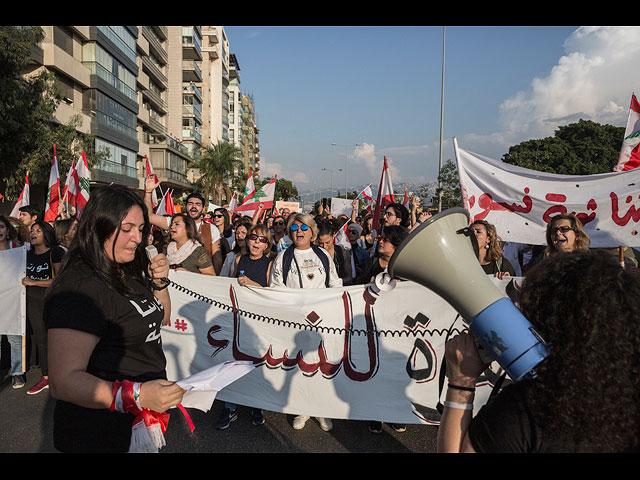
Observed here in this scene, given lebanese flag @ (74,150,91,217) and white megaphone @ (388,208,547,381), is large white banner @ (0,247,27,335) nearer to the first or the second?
lebanese flag @ (74,150,91,217)

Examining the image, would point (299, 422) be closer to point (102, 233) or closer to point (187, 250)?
point (187, 250)

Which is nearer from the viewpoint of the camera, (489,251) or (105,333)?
(105,333)

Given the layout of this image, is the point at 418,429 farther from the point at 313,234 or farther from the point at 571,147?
the point at 571,147

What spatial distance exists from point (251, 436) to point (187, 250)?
2152 mm

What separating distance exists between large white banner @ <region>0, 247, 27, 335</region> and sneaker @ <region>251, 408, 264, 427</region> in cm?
274

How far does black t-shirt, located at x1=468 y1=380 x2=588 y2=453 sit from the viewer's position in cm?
101

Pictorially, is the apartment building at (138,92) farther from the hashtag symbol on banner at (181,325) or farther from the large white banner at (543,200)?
the large white banner at (543,200)

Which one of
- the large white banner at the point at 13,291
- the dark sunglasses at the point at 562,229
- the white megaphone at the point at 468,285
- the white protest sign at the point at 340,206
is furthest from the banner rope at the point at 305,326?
the white protest sign at the point at 340,206

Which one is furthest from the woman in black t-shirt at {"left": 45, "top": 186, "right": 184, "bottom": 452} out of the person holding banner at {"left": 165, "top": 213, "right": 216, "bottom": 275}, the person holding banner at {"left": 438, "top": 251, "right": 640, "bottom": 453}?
the person holding banner at {"left": 165, "top": 213, "right": 216, "bottom": 275}

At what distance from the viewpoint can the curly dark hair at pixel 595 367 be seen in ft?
3.23

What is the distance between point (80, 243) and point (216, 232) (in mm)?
4277

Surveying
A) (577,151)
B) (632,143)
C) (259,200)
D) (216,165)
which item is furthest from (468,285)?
(577,151)

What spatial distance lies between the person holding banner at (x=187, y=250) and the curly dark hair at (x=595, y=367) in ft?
12.9

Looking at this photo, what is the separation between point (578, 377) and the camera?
1.00 meters
